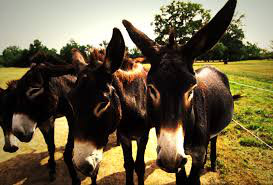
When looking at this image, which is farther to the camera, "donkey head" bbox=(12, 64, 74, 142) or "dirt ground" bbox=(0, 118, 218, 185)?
"dirt ground" bbox=(0, 118, 218, 185)

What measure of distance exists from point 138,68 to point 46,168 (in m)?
3.88

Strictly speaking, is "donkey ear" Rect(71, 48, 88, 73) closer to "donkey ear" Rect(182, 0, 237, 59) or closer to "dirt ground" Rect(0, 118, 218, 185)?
"donkey ear" Rect(182, 0, 237, 59)

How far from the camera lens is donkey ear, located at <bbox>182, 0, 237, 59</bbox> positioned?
→ 6.12ft

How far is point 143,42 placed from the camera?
2307 mm

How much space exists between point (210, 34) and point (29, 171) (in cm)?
535

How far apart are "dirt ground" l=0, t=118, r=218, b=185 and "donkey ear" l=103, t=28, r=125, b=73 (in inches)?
122

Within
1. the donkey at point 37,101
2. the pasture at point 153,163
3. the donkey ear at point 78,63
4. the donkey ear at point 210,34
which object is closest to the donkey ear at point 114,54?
the donkey ear at point 78,63

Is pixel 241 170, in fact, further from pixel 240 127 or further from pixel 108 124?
pixel 108 124

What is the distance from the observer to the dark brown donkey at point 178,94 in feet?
5.59

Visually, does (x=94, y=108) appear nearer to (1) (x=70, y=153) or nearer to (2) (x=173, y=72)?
(2) (x=173, y=72)

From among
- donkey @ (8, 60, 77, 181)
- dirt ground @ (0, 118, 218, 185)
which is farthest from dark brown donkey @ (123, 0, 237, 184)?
dirt ground @ (0, 118, 218, 185)

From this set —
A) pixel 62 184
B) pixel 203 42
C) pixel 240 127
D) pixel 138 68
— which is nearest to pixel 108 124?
pixel 138 68

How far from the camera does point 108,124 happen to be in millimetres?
2340

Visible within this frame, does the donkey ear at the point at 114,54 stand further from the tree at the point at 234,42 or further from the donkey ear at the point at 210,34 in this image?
the tree at the point at 234,42
